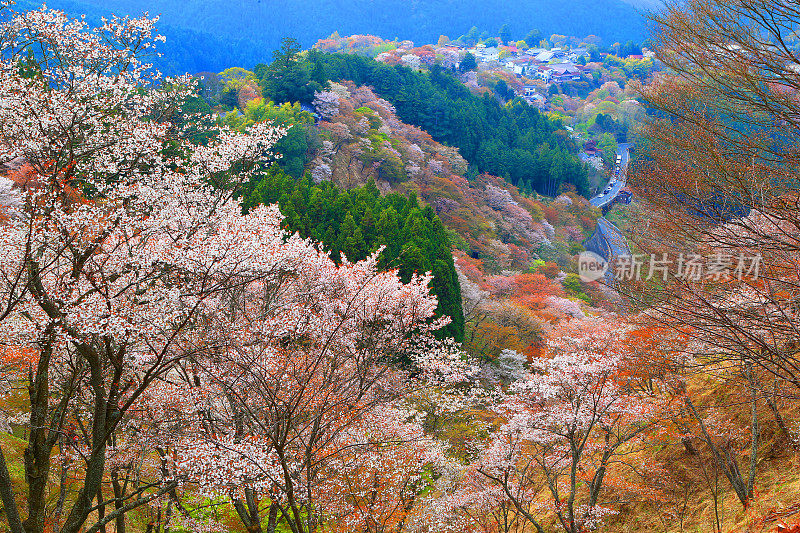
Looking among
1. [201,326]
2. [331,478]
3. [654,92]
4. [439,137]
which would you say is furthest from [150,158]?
[439,137]

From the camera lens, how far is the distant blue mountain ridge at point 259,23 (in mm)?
60531

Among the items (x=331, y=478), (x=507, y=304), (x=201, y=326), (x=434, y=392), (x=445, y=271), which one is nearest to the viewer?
(x=201, y=326)

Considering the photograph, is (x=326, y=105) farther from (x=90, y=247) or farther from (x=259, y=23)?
(x=259, y=23)

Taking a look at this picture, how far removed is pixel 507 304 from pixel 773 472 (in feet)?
48.8

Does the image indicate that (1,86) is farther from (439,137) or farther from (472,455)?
(439,137)

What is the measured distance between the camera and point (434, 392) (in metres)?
13.8

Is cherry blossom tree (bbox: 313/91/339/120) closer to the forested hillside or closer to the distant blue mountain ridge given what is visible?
the forested hillside

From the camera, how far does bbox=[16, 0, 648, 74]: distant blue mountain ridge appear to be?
199ft

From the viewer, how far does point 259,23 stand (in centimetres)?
10831

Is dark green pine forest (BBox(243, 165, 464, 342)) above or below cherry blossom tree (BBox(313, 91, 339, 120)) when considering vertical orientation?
below
